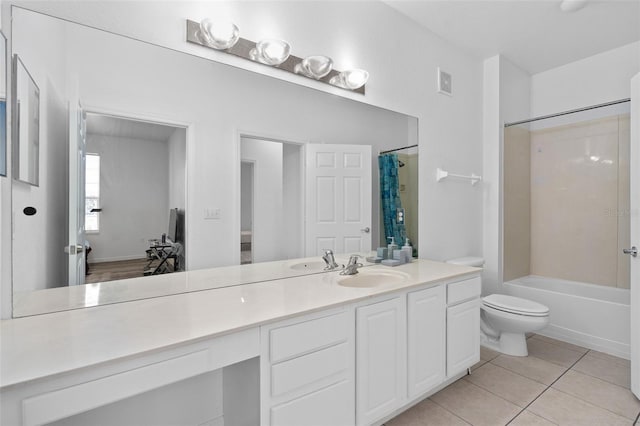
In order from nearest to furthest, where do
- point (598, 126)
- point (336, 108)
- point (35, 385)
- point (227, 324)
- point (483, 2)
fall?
point (35, 385)
point (227, 324)
point (336, 108)
point (483, 2)
point (598, 126)

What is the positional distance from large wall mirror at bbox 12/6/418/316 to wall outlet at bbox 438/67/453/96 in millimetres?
1389

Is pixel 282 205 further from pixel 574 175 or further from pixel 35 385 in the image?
pixel 574 175

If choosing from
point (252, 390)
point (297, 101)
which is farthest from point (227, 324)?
point (297, 101)

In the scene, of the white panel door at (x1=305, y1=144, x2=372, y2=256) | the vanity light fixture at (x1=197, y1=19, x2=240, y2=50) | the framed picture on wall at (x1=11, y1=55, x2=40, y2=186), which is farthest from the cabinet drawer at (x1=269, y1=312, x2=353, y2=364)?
the vanity light fixture at (x1=197, y1=19, x2=240, y2=50)

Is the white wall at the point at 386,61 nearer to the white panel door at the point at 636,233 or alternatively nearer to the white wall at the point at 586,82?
the white wall at the point at 586,82

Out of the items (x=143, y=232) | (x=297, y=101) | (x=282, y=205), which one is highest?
(x=297, y=101)

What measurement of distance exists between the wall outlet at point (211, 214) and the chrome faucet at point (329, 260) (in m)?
0.71

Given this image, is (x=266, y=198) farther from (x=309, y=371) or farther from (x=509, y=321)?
(x=509, y=321)

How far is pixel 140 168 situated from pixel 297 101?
94cm

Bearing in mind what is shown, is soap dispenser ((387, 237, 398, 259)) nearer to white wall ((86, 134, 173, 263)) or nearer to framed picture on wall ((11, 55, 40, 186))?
Result: white wall ((86, 134, 173, 263))

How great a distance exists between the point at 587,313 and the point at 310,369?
2755mm

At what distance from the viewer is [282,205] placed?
1790mm

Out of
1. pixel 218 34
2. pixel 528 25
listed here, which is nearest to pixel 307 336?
pixel 218 34

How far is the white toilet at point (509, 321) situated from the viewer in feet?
7.71
